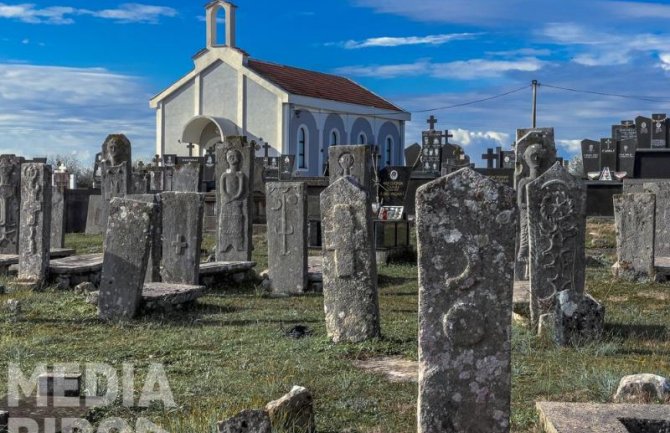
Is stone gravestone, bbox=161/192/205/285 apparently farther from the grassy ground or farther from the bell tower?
the bell tower

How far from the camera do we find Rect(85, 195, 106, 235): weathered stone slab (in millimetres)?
27047

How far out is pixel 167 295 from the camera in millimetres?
11797

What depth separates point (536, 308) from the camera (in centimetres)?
1070

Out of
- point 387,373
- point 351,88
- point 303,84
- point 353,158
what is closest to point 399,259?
point 353,158

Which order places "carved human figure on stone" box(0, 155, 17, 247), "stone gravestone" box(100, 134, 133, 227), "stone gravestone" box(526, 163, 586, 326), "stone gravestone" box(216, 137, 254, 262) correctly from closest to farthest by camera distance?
"stone gravestone" box(526, 163, 586, 326)
"stone gravestone" box(216, 137, 254, 262)
"carved human figure on stone" box(0, 155, 17, 247)
"stone gravestone" box(100, 134, 133, 227)

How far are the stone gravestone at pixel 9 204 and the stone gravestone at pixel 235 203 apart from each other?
433 centimetres

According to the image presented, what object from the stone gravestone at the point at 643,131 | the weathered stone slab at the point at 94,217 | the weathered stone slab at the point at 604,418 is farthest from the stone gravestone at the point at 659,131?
the weathered stone slab at the point at 604,418

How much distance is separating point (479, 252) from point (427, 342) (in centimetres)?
67

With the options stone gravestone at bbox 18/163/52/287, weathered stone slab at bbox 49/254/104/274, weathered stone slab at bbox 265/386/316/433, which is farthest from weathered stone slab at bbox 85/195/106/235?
weathered stone slab at bbox 265/386/316/433

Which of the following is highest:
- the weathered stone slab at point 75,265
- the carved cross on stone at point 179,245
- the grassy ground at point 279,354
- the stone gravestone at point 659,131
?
the stone gravestone at point 659,131

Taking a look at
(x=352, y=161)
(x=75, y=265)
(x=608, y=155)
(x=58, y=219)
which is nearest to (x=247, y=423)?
(x=75, y=265)

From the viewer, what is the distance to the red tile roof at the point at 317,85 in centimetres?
4893

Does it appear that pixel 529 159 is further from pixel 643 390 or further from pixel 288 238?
pixel 643 390

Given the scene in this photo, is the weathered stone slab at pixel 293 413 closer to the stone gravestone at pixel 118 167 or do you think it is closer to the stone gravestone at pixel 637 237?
the stone gravestone at pixel 637 237
